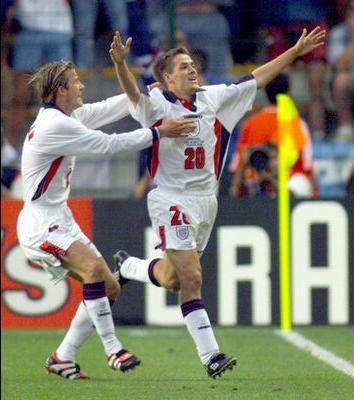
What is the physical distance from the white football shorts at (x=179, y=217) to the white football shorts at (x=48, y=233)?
0.48m

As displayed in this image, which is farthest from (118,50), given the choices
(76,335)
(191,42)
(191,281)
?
(191,42)

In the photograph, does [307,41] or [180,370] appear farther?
[180,370]

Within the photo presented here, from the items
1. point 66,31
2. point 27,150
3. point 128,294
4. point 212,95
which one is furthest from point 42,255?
point 66,31

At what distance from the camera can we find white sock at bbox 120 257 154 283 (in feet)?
Answer: 33.5

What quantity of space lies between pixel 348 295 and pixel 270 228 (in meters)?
0.97

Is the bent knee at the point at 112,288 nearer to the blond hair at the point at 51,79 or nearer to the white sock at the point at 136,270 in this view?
the white sock at the point at 136,270

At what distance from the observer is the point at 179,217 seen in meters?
9.52

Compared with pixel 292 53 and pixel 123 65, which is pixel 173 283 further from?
pixel 292 53

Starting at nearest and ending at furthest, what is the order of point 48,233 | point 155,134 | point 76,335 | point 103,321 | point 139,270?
point 155,134 < point 103,321 < point 48,233 < point 76,335 < point 139,270

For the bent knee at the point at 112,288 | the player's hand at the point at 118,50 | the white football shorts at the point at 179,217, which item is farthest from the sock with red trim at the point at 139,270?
the player's hand at the point at 118,50

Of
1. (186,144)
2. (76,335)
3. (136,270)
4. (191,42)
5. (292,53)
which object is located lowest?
(76,335)

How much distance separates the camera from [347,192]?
14.5m

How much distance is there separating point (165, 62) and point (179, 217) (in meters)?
1.09

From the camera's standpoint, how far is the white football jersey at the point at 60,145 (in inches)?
358
